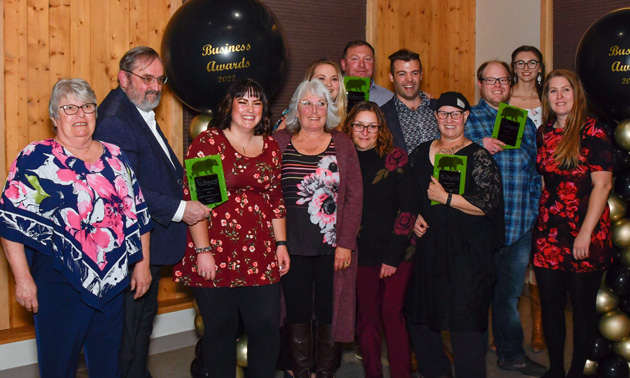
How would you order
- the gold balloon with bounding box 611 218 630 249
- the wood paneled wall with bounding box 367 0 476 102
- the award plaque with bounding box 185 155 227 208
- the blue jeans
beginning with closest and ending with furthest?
1. the award plaque with bounding box 185 155 227 208
2. the gold balloon with bounding box 611 218 630 249
3. the blue jeans
4. the wood paneled wall with bounding box 367 0 476 102

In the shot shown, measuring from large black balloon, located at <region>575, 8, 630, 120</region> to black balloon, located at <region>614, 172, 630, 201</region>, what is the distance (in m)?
0.30

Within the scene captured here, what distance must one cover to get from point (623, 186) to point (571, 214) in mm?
392

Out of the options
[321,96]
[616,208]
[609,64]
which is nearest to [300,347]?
[321,96]

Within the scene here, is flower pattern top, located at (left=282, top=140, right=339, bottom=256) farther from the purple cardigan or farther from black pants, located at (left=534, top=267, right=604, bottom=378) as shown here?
black pants, located at (left=534, top=267, right=604, bottom=378)

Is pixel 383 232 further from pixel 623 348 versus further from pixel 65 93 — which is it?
pixel 65 93

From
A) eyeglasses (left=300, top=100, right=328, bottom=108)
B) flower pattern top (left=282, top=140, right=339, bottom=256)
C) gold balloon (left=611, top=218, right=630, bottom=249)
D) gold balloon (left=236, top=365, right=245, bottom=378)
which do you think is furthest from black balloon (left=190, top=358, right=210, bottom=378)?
gold balloon (left=611, top=218, right=630, bottom=249)

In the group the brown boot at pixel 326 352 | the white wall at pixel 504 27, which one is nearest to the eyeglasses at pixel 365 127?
the brown boot at pixel 326 352

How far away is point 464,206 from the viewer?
281 cm

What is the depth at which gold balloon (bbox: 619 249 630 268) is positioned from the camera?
3.20 m

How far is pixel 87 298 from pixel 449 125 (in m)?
1.68

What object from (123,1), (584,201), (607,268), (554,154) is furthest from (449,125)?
(123,1)

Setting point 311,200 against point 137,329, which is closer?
point 137,329

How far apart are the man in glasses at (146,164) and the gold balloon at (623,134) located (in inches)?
79.5

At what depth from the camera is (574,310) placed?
3.11 metres
